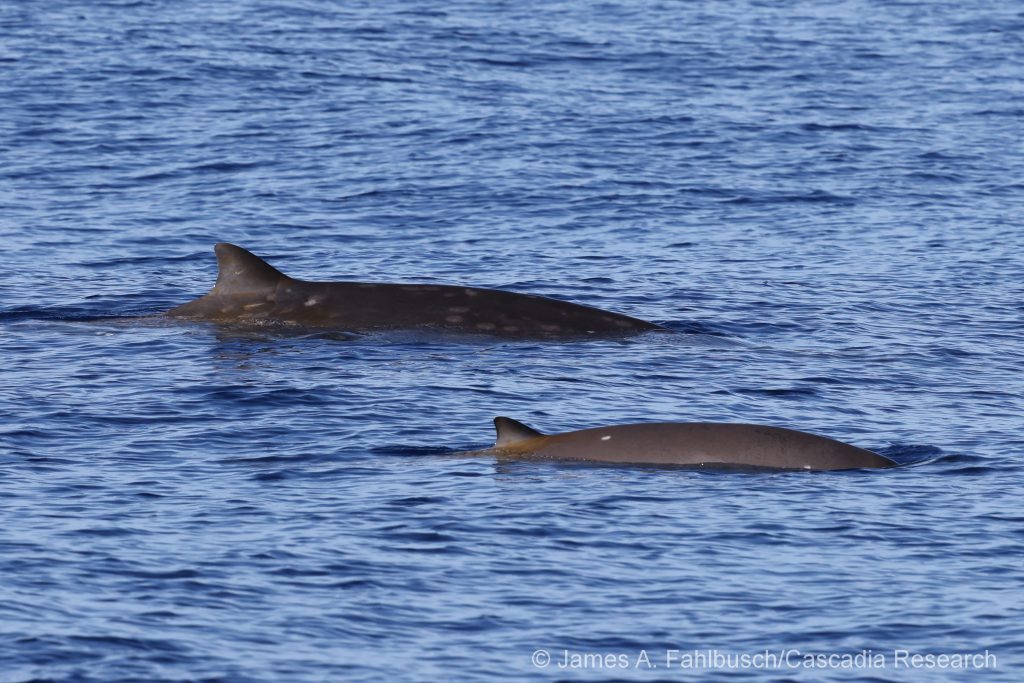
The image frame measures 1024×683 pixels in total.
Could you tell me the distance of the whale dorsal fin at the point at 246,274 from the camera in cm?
2638

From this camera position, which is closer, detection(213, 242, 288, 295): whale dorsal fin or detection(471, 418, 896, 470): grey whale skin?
detection(471, 418, 896, 470): grey whale skin

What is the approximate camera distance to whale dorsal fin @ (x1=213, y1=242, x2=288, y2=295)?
2638cm

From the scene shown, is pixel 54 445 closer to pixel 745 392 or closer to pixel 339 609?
pixel 339 609

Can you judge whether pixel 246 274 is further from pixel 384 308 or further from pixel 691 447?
pixel 691 447

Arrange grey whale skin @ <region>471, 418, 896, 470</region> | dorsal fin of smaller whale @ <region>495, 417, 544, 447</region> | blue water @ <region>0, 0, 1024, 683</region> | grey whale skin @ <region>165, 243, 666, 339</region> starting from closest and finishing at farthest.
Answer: blue water @ <region>0, 0, 1024, 683</region> < grey whale skin @ <region>471, 418, 896, 470</region> < dorsal fin of smaller whale @ <region>495, 417, 544, 447</region> < grey whale skin @ <region>165, 243, 666, 339</region>

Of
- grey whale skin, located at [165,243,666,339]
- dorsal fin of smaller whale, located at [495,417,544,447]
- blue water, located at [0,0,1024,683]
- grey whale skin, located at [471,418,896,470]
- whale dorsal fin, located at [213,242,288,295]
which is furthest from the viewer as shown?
whale dorsal fin, located at [213,242,288,295]

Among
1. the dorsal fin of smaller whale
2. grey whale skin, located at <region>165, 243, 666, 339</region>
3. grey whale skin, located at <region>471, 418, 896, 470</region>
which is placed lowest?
grey whale skin, located at <region>165, 243, 666, 339</region>

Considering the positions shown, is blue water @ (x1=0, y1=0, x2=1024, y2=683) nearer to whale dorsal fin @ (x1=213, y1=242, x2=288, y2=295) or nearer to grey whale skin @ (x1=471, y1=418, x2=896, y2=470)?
grey whale skin @ (x1=471, y1=418, x2=896, y2=470)

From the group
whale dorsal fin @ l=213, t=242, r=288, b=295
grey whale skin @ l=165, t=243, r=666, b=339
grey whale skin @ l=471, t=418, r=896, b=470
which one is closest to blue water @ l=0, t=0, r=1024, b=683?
grey whale skin @ l=471, t=418, r=896, b=470

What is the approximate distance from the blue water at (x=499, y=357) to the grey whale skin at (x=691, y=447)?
0.32 meters

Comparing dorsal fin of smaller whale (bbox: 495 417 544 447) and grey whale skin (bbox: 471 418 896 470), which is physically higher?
dorsal fin of smaller whale (bbox: 495 417 544 447)

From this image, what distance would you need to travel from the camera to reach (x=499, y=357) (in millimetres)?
24703

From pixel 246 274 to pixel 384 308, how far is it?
1923 millimetres

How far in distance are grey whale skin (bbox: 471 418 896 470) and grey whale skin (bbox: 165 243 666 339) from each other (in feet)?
21.9
